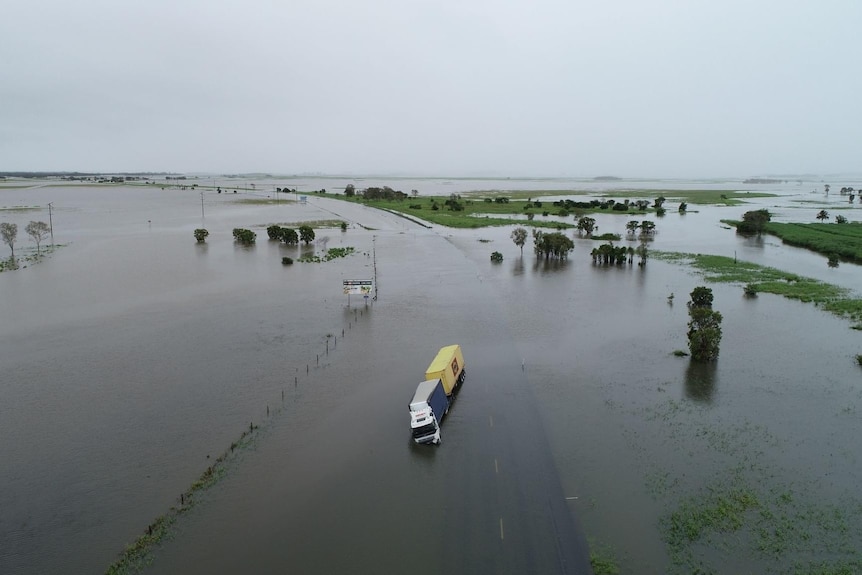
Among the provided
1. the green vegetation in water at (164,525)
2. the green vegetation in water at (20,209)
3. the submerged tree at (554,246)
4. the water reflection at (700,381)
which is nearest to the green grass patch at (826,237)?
the submerged tree at (554,246)

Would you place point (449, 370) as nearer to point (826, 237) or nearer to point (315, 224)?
point (826, 237)

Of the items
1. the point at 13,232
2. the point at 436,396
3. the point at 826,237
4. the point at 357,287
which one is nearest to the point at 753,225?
the point at 826,237

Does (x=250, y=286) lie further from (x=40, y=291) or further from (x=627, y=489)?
(x=627, y=489)

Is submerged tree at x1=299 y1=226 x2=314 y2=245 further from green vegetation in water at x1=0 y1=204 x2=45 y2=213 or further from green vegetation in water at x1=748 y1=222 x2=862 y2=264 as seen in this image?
green vegetation in water at x1=0 y1=204 x2=45 y2=213

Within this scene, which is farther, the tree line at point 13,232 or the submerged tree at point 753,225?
the submerged tree at point 753,225

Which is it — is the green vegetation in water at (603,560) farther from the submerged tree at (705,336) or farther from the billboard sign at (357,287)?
the billboard sign at (357,287)

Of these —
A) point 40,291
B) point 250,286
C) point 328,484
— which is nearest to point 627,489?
point 328,484
